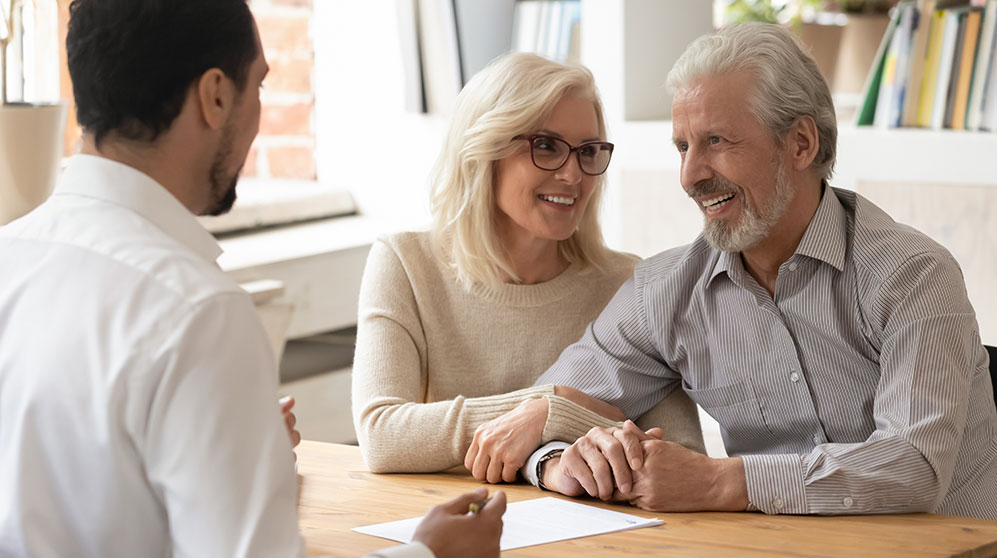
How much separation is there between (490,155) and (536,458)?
2.16 feet

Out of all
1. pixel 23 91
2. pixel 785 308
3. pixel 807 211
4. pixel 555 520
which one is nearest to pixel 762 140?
pixel 807 211

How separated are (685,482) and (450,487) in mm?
392

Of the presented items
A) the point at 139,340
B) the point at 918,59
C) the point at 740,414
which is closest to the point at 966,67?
the point at 918,59

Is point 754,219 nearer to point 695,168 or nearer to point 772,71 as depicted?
point 695,168

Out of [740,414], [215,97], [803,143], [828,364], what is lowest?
[740,414]

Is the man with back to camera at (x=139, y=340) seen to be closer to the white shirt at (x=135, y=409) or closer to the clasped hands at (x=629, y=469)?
the white shirt at (x=135, y=409)

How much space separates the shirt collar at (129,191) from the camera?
1.13 meters

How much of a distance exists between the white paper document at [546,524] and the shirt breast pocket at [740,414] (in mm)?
403

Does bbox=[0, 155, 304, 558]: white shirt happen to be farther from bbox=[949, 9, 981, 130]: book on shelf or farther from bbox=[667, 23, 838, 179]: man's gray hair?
bbox=[949, 9, 981, 130]: book on shelf

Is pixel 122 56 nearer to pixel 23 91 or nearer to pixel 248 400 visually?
pixel 248 400

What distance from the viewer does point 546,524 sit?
5.33 feet

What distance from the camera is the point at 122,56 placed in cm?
112

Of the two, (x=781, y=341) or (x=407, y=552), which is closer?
(x=407, y=552)

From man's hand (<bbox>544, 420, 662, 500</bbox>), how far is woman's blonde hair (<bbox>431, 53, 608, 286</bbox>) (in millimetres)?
574
